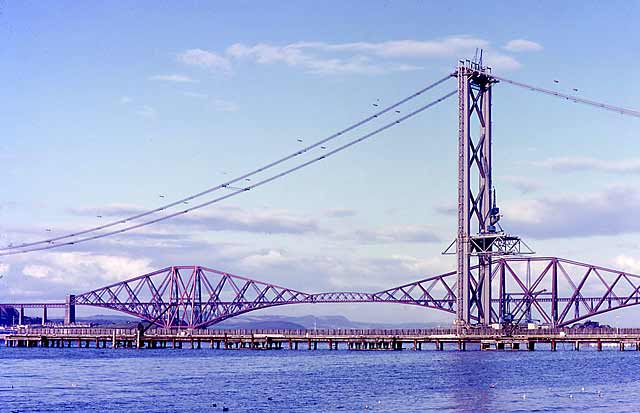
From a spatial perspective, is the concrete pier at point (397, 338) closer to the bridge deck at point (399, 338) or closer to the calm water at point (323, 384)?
the bridge deck at point (399, 338)

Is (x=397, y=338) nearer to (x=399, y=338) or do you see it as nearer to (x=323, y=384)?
(x=399, y=338)

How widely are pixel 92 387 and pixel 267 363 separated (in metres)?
34.3

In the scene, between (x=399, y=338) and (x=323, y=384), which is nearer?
(x=323, y=384)

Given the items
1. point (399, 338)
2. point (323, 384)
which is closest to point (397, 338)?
point (399, 338)

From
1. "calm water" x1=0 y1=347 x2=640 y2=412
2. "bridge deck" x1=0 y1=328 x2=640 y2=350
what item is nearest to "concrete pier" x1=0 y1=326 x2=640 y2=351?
"bridge deck" x1=0 y1=328 x2=640 y2=350

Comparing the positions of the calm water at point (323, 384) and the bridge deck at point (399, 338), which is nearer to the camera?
the calm water at point (323, 384)

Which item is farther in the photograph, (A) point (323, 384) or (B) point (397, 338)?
(B) point (397, 338)

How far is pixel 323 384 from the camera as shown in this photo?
79.6 metres

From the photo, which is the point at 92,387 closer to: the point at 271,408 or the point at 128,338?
the point at 271,408

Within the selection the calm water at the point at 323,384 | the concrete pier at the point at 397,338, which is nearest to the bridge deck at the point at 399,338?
the concrete pier at the point at 397,338

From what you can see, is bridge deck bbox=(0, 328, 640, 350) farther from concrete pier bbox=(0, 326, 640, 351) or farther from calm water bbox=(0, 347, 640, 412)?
calm water bbox=(0, 347, 640, 412)

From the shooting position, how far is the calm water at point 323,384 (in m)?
63.9

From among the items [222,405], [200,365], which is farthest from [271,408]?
[200,365]

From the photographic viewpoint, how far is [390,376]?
285 feet
